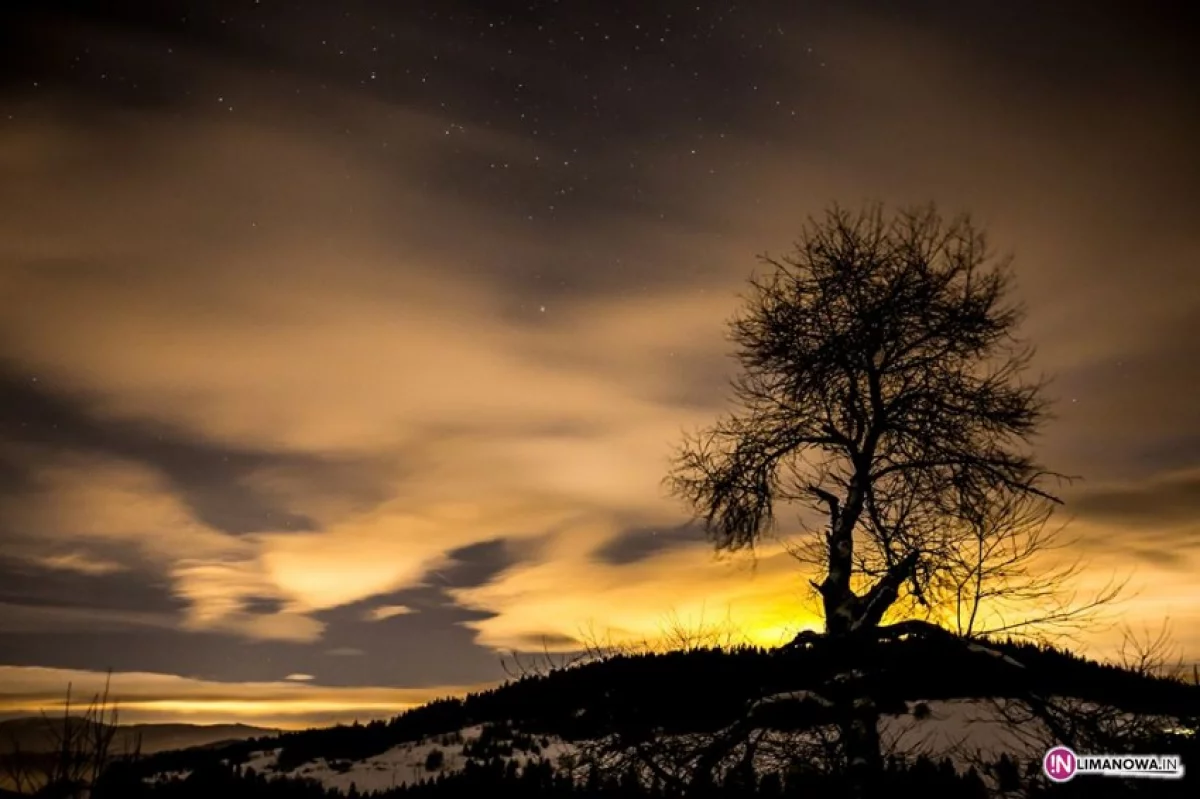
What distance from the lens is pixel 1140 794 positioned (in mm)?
5121

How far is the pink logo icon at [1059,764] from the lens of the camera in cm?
546

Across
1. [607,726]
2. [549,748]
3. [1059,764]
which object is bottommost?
[549,748]

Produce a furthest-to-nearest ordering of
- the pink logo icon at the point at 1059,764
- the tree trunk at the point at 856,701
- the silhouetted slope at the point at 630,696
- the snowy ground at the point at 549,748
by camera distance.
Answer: the snowy ground at the point at 549,748, the silhouetted slope at the point at 630,696, the tree trunk at the point at 856,701, the pink logo icon at the point at 1059,764

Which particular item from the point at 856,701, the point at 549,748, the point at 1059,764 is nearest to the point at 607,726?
the point at 856,701

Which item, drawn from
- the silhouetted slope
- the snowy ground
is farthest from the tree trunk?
the snowy ground

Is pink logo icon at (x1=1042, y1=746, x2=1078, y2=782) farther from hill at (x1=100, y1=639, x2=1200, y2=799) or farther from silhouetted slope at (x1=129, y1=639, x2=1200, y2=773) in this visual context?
silhouetted slope at (x1=129, y1=639, x2=1200, y2=773)

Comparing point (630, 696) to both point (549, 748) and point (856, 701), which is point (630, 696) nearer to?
point (549, 748)

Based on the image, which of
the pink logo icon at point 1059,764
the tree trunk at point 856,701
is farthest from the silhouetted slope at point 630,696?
the pink logo icon at point 1059,764

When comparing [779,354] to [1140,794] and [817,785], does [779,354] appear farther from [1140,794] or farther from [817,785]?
[1140,794]

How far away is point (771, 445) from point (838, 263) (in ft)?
9.34

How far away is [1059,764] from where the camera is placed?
5.66m

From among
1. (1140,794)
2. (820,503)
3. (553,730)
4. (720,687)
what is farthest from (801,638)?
(553,730)

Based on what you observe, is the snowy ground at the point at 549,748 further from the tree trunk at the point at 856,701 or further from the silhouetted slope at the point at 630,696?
the tree trunk at the point at 856,701

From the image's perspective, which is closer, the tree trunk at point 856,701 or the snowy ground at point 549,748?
the tree trunk at point 856,701
